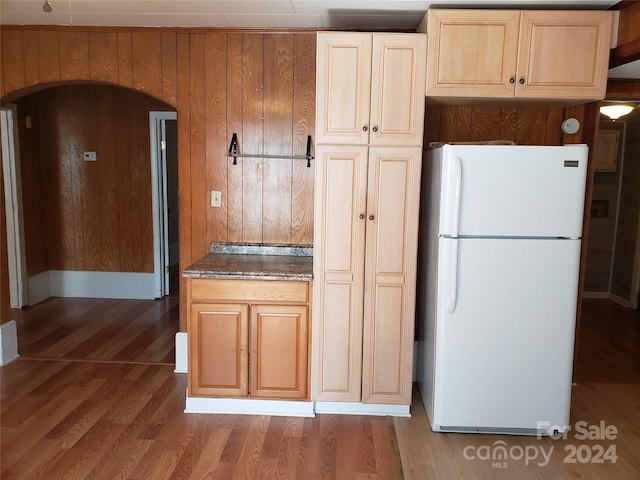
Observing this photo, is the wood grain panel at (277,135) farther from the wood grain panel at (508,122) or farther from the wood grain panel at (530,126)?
the wood grain panel at (530,126)

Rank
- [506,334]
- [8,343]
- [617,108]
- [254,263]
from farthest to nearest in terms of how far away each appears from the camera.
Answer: [617,108], [8,343], [254,263], [506,334]

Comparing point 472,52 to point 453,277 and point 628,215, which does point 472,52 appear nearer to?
point 453,277

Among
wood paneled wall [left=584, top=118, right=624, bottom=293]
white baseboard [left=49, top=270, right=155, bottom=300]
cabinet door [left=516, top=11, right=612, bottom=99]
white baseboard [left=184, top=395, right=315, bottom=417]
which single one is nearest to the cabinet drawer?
white baseboard [left=184, top=395, right=315, bottom=417]

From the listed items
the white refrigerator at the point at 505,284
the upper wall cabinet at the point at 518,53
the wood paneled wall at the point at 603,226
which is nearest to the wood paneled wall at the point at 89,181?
the upper wall cabinet at the point at 518,53

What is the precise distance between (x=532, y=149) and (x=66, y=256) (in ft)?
15.7

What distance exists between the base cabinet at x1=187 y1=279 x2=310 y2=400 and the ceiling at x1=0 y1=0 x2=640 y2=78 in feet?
5.20

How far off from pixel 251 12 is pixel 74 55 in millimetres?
1349

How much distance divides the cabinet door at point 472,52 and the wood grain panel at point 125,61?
1997mm

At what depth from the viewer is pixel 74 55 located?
3.35 metres

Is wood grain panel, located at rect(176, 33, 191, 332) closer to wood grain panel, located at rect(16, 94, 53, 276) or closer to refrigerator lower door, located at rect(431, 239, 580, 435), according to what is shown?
refrigerator lower door, located at rect(431, 239, 580, 435)

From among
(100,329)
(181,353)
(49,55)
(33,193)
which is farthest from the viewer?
(33,193)

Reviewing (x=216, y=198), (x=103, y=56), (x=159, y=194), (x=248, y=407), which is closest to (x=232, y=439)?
(x=248, y=407)

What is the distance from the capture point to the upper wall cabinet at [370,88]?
2711 mm

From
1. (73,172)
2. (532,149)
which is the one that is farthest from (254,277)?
(73,172)
